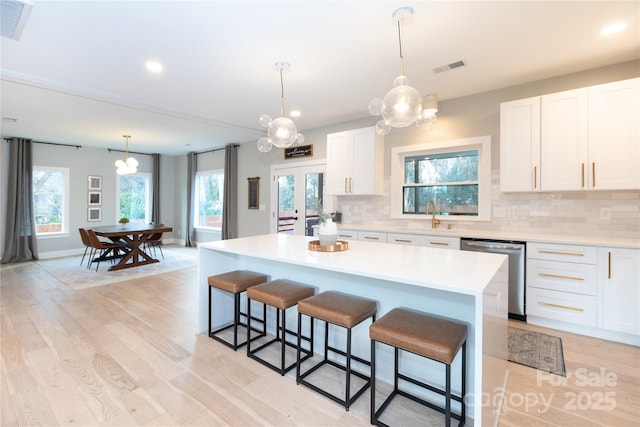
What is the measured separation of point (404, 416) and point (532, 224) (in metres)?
2.80

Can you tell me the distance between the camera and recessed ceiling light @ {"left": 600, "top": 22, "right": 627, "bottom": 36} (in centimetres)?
231

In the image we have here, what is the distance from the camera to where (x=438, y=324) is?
1.61 metres

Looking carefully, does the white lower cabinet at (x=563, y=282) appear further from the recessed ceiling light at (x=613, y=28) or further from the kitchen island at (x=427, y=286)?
the recessed ceiling light at (x=613, y=28)

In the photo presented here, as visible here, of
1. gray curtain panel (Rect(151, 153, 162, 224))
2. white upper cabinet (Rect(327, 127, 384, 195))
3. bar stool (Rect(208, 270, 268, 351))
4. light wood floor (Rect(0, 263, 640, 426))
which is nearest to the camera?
light wood floor (Rect(0, 263, 640, 426))

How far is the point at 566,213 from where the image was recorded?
3221mm

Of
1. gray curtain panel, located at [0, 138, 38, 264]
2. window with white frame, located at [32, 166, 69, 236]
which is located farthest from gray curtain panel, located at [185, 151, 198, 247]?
gray curtain panel, located at [0, 138, 38, 264]

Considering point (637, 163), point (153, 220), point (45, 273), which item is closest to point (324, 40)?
point (637, 163)

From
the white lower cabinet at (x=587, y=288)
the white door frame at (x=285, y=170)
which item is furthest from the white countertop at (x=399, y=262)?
the white door frame at (x=285, y=170)

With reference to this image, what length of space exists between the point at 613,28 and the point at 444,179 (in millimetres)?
2113

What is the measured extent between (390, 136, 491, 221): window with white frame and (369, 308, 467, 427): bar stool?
2.56 m

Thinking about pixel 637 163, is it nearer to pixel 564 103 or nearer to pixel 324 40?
pixel 564 103

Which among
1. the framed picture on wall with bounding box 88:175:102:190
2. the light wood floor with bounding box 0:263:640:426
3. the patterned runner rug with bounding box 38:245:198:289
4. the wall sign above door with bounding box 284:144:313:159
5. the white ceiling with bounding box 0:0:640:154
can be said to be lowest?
the light wood floor with bounding box 0:263:640:426

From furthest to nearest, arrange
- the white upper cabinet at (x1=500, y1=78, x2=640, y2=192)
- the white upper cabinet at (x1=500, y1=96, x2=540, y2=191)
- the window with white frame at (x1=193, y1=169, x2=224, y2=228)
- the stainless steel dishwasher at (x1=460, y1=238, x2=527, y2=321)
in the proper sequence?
the window with white frame at (x1=193, y1=169, x2=224, y2=228)
the white upper cabinet at (x1=500, y1=96, x2=540, y2=191)
the stainless steel dishwasher at (x1=460, y1=238, x2=527, y2=321)
the white upper cabinet at (x1=500, y1=78, x2=640, y2=192)

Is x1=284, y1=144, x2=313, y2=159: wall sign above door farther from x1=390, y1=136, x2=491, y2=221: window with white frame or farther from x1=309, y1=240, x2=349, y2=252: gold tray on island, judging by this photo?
x1=309, y1=240, x2=349, y2=252: gold tray on island
